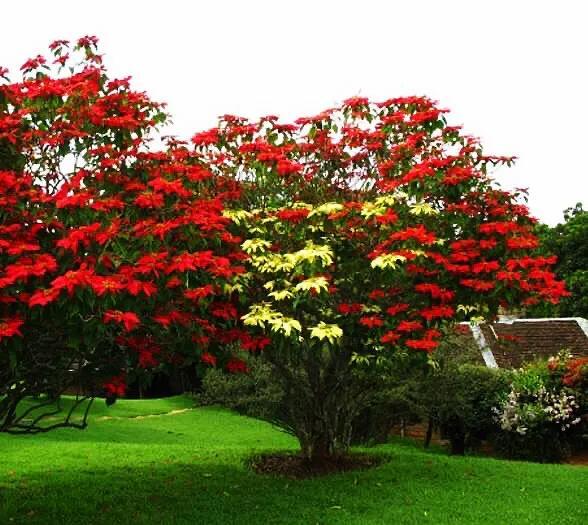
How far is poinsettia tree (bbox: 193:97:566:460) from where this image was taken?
9.13 m

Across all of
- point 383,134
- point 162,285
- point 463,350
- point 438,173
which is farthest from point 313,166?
point 463,350

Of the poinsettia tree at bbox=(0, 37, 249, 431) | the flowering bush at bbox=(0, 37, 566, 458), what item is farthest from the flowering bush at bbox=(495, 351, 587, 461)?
the poinsettia tree at bbox=(0, 37, 249, 431)

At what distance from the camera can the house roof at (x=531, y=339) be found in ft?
80.2

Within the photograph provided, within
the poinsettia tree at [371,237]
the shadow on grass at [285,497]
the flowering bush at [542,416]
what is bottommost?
the shadow on grass at [285,497]

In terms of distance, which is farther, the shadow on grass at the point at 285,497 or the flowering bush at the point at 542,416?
the flowering bush at the point at 542,416

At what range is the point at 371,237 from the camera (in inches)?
394

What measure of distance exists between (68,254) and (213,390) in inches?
421

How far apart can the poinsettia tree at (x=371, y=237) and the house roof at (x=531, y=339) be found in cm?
1364

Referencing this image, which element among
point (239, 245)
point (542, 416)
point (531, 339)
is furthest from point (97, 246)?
point (531, 339)

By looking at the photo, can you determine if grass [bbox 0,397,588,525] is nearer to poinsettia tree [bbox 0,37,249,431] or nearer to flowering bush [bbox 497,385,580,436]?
poinsettia tree [bbox 0,37,249,431]

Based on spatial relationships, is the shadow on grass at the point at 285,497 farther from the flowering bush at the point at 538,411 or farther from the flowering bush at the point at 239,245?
the flowering bush at the point at 538,411

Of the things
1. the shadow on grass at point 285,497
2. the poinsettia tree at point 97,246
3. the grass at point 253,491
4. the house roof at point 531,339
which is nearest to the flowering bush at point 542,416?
the grass at point 253,491

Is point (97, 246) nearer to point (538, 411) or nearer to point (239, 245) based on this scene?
point (239, 245)

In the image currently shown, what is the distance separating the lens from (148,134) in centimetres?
840
